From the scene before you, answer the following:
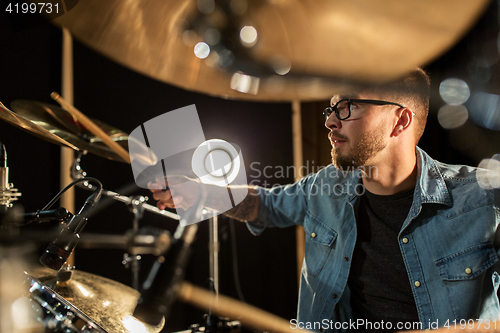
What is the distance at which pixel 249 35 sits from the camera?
51cm

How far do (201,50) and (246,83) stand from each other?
0.42ft

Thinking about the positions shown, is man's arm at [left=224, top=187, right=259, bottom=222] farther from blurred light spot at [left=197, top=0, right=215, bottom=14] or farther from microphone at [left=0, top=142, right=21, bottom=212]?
blurred light spot at [left=197, top=0, right=215, bottom=14]

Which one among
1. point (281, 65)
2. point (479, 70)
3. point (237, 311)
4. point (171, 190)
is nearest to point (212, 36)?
point (281, 65)

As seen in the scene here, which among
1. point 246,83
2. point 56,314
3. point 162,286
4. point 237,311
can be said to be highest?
point 246,83

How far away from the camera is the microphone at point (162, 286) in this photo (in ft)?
1.05

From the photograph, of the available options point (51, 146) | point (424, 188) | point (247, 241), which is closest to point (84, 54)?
point (51, 146)

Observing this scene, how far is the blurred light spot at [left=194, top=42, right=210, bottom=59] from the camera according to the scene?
0.64 meters

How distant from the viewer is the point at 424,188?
1.10m

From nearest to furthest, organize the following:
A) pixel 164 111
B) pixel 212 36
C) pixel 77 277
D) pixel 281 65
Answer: pixel 281 65 < pixel 212 36 < pixel 77 277 < pixel 164 111

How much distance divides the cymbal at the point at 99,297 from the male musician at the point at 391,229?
0.89 feet

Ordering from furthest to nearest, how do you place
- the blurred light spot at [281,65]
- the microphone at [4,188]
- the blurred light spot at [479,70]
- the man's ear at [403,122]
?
the blurred light spot at [479,70] → the man's ear at [403,122] → the microphone at [4,188] → the blurred light spot at [281,65]

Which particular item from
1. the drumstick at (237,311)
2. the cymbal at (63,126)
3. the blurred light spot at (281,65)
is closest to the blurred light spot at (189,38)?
the blurred light spot at (281,65)

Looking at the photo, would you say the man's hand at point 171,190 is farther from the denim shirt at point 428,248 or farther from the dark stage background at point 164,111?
the denim shirt at point 428,248

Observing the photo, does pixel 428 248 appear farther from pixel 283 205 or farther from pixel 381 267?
pixel 283 205
